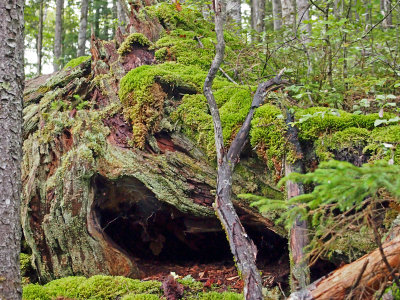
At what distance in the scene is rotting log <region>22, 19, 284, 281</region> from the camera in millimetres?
5098

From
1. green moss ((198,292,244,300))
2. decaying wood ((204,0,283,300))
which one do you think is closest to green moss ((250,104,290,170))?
decaying wood ((204,0,283,300))

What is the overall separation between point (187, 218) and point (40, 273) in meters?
2.55

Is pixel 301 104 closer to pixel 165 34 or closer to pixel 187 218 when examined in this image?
pixel 187 218

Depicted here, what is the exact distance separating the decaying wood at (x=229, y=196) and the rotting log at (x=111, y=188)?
551 mm

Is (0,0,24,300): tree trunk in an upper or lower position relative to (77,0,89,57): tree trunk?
lower

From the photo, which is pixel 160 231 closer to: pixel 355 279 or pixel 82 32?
pixel 355 279

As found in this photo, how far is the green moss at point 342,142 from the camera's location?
13.2 feet

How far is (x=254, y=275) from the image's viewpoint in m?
3.46

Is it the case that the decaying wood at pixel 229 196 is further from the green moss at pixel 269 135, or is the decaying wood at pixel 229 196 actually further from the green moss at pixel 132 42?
the green moss at pixel 132 42

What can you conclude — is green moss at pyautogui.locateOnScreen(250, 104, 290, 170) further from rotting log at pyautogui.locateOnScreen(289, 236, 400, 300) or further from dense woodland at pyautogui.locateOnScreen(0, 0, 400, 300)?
rotting log at pyautogui.locateOnScreen(289, 236, 400, 300)

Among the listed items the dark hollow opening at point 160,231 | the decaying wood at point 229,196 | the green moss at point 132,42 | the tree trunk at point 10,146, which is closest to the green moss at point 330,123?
the decaying wood at point 229,196

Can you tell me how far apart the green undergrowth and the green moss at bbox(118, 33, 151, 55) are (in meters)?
3.84

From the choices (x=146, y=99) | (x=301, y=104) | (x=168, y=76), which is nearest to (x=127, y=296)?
(x=146, y=99)

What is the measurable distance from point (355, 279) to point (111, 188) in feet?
13.4
